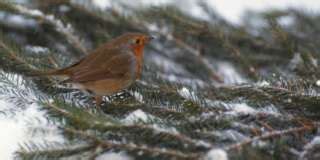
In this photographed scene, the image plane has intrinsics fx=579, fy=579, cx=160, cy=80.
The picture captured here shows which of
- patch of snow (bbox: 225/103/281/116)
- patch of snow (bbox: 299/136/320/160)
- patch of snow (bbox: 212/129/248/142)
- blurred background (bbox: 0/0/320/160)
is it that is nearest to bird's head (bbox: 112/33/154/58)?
blurred background (bbox: 0/0/320/160)

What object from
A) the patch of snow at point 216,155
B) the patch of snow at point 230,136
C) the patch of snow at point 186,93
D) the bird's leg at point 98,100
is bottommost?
the patch of snow at point 216,155

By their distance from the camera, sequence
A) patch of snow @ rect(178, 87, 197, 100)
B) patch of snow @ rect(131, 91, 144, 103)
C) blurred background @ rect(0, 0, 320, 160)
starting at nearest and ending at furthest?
blurred background @ rect(0, 0, 320, 160)
patch of snow @ rect(178, 87, 197, 100)
patch of snow @ rect(131, 91, 144, 103)

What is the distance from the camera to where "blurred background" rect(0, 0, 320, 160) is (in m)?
2.12

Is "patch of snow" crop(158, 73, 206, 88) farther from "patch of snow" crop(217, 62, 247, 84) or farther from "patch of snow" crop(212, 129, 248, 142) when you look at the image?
"patch of snow" crop(212, 129, 248, 142)

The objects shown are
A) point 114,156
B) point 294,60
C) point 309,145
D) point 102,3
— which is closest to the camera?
point 309,145

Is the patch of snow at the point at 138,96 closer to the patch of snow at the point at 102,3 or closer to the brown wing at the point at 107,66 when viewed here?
the brown wing at the point at 107,66

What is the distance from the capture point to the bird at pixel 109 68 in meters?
3.29

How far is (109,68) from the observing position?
3.66 meters

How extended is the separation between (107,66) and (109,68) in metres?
0.02

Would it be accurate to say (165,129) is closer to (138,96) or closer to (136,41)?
(138,96)

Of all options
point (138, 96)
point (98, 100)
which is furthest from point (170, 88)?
point (98, 100)

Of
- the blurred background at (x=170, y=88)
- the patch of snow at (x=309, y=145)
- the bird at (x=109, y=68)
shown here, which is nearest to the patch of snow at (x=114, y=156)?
the blurred background at (x=170, y=88)

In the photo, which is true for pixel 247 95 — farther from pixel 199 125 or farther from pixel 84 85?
pixel 84 85

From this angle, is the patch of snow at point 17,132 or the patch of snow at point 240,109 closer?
the patch of snow at point 240,109
